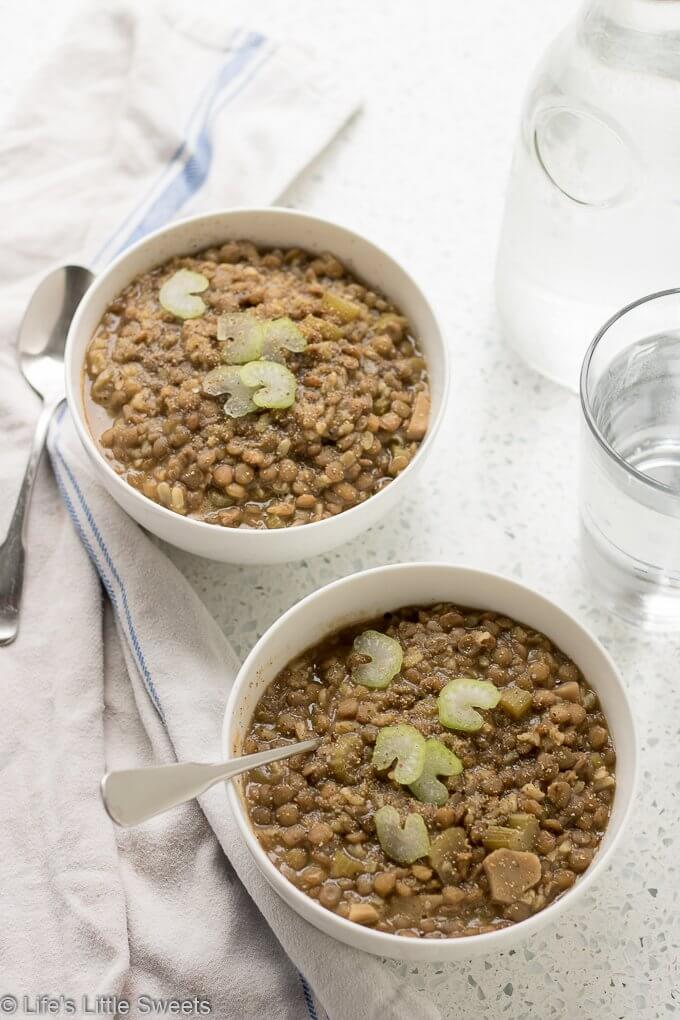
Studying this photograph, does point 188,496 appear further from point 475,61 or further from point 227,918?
point 475,61

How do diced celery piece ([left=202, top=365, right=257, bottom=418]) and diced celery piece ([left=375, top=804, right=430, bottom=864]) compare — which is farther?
diced celery piece ([left=202, top=365, right=257, bottom=418])

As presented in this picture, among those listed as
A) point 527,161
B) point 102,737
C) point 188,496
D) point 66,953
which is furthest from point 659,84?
point 66,953

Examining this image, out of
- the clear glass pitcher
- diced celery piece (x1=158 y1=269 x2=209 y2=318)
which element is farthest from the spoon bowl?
the clear glass pitcher

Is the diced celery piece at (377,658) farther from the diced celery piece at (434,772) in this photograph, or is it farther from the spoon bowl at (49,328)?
the spoon bowl at (49,328)

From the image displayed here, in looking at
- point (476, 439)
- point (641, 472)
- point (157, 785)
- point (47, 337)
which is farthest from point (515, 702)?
point (47, 337)

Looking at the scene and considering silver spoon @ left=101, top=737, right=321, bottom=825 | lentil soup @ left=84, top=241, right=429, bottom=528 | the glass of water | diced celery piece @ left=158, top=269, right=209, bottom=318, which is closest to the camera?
silver spoon @ left=101, top=737, right=321, bottom=825

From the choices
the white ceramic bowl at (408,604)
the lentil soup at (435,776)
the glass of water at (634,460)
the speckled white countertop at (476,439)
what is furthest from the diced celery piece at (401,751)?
the glass of water at (634,460)

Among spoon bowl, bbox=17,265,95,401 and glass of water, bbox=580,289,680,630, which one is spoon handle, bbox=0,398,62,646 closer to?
spoon bowl, bbox=17,265,95,401

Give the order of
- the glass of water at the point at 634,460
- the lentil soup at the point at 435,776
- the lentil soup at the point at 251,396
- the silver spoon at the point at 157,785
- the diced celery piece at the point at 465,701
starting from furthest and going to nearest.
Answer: the lentil soup at the point at 251,396, the glass of water at the point at 634,460, the diced celery piece at the point at 465,701, the lentil soup at the point at 435,776, the silver spoon at the point at 157,785
